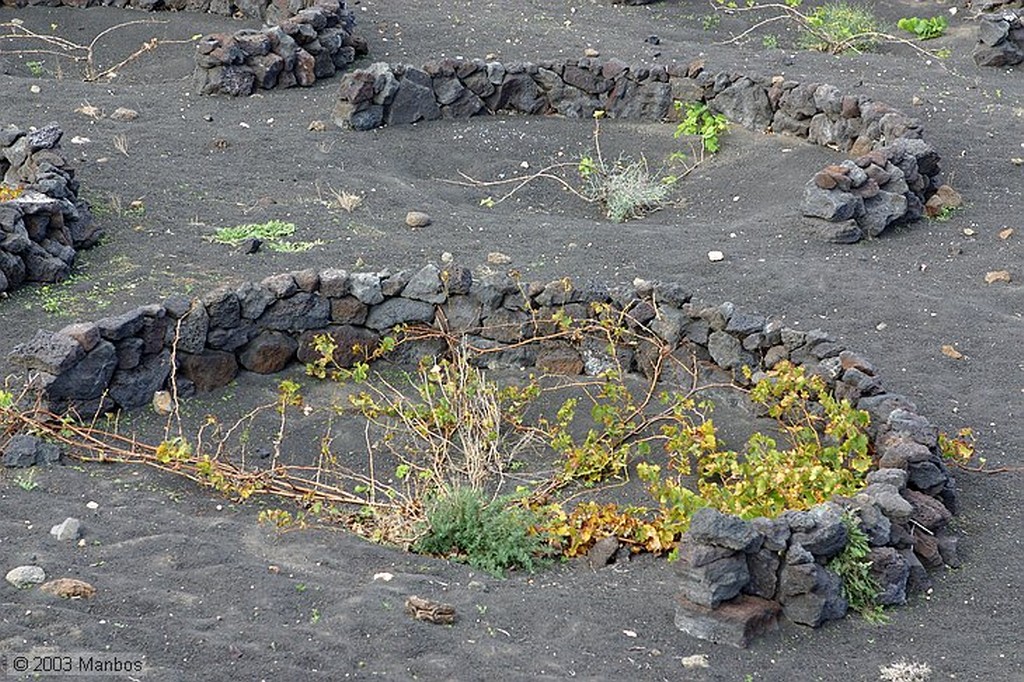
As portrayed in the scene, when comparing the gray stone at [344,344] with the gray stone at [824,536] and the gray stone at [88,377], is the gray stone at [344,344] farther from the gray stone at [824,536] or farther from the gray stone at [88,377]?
the gray stone at [824,536]

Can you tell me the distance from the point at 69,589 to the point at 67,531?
26.5 inches

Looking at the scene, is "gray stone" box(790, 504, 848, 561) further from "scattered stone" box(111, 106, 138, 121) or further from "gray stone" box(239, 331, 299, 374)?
"scattered stone" box(111, 106, 138, 121)

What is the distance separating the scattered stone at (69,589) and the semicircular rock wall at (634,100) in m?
7.05

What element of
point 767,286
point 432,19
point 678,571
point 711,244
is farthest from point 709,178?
point 678,571

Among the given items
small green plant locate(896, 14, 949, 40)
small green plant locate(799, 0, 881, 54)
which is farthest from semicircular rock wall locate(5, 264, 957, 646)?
small green plant locate(896, 14, 949, 40)

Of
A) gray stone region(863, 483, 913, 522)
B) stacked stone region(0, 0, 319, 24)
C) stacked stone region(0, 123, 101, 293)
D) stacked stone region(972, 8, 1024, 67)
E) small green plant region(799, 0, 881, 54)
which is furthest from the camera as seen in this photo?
stacked stone region(0, 0, 319, 24)

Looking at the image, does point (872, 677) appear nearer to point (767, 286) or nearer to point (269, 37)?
point (767, 286)

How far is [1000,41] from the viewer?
1433 cm

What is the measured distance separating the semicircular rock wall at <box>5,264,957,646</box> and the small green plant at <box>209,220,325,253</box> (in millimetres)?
1448

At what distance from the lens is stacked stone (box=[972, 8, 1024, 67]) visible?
46.9ft

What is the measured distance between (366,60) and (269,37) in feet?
3.80

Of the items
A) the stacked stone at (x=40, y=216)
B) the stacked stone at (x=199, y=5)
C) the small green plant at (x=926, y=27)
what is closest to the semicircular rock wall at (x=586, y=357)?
the stacked stone at (x=40, y=216)

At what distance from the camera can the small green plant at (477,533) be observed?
6918 millimetres

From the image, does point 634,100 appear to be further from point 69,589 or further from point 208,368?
point 69,589
